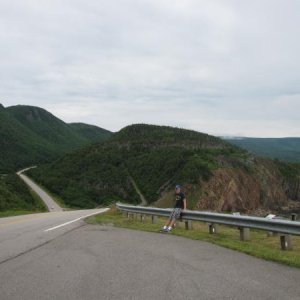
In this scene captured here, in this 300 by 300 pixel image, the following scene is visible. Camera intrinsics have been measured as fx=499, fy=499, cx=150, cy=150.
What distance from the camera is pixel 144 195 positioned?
104750 mm

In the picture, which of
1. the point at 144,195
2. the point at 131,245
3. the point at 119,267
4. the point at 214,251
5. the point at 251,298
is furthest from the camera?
the point at 144,195

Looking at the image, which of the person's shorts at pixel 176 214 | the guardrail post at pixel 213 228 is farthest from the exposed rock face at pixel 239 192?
the guardrail post at pixel 213 228

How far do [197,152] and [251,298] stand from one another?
352 feet

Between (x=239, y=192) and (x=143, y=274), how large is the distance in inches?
3689

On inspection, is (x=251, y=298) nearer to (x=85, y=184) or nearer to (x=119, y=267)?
→ (x=119, y=267)

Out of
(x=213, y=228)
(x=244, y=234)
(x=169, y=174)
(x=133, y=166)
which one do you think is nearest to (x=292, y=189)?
(x=169, y=174)

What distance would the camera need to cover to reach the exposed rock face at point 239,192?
306 ft

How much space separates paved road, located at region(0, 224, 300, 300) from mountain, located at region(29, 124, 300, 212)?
73002mm

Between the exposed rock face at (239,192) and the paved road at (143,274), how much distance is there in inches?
2959

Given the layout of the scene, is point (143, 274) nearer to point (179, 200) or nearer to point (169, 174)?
point (179, 200)

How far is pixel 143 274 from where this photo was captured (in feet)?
26.0

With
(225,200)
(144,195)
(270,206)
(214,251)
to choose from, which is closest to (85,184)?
(144,195)

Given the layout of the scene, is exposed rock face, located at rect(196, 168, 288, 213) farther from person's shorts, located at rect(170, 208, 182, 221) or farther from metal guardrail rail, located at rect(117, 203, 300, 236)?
metal guardrail rail, located at rect(117, 203, 300, 236)

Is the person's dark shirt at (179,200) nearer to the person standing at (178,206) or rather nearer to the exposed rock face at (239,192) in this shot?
the person standing at (178,206)
